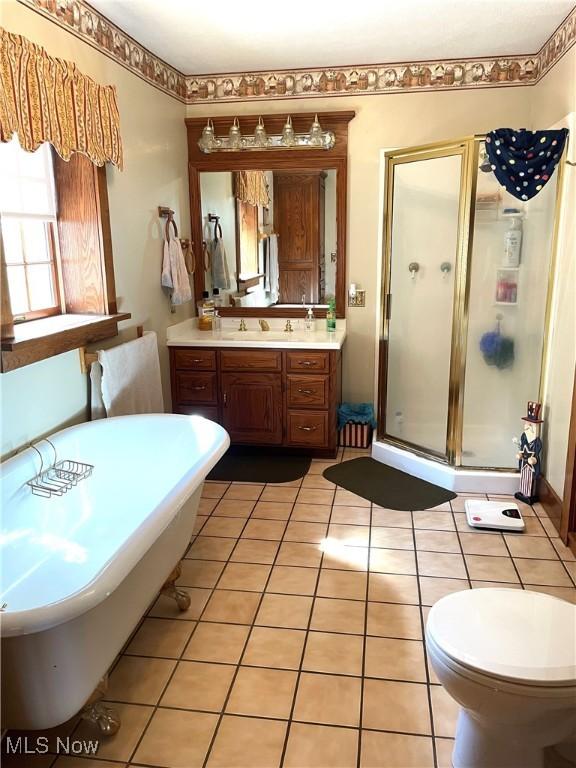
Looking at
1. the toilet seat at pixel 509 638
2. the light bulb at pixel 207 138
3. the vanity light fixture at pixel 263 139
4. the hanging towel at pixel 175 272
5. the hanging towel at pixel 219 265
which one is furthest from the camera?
the hanging towel at pixel 219 265

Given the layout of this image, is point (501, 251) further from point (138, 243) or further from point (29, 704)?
point (29, 704)

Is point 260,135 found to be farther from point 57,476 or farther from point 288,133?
point 57,476

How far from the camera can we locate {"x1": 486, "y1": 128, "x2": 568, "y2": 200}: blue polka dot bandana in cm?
299

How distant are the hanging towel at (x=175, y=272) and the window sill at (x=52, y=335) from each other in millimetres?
627

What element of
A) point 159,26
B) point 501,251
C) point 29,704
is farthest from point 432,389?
point 29,704

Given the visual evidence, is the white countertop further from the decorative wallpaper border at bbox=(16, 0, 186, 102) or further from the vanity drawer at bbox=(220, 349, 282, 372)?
the decorative wallpaper border at bbox=(16, 0, 186, 102)

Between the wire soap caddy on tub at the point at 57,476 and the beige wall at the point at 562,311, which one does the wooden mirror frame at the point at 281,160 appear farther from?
the wire soap caddy on tub at the point at 57,476

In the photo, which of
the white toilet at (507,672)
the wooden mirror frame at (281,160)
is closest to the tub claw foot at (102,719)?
the white toilet at (507,672)

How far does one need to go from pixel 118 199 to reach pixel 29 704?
7.89 feet

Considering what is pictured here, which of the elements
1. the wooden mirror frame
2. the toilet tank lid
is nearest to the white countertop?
the wooden mirror frame

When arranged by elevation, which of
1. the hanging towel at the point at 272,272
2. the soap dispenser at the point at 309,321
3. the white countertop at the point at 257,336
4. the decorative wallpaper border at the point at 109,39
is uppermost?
the decorative wallpaper border at the point at 109,39

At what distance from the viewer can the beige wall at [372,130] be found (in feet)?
12.4

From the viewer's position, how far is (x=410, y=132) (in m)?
3.88

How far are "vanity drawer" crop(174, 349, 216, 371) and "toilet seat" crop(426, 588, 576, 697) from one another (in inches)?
96.5
